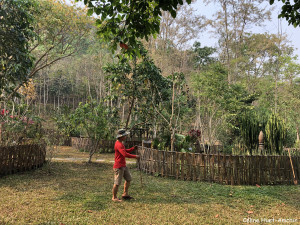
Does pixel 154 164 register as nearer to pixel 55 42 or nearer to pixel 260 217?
pixel 260 217

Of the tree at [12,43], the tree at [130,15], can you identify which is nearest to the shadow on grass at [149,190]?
the tree at [12,43]

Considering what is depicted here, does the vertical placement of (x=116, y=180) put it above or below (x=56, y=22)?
below

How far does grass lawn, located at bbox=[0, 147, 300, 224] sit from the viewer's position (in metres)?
4.11

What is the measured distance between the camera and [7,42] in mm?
6691

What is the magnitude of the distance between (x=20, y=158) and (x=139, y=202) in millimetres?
4759

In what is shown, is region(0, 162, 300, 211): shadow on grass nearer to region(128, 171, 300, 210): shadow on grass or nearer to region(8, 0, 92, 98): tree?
region(128, 171, 300, 210): shadow on grass

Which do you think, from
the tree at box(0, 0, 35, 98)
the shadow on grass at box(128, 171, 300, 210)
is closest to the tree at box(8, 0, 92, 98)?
the tree at box(0, 0, 35, 98)

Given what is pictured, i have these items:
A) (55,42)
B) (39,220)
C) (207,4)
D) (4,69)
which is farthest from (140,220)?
(207,4)

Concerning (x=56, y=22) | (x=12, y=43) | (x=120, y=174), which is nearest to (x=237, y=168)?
(x=120, y=174)

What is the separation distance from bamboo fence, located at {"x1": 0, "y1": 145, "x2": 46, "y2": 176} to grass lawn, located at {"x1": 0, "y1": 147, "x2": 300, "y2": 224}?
313mm

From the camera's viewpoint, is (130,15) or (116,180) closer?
(130,15)

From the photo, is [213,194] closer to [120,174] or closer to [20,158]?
[120,174]

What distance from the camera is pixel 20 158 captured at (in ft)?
24.8

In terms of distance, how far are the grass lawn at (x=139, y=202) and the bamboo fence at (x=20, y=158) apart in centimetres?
31
